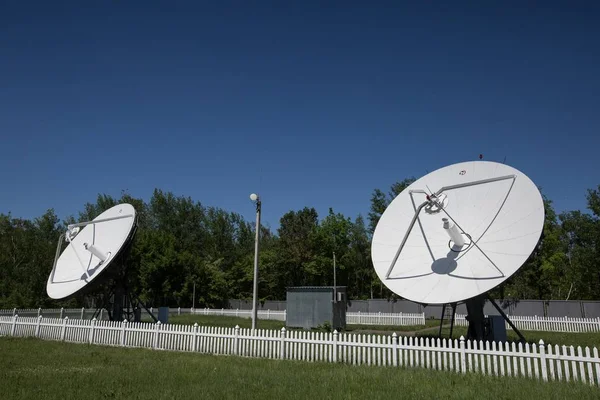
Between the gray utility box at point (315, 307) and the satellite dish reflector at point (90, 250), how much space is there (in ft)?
33.5

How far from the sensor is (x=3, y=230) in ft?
188

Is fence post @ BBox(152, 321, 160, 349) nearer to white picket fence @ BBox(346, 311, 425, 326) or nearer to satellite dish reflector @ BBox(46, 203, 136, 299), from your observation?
satellite dish reflector @ BBox(46, 203, 136, 299)

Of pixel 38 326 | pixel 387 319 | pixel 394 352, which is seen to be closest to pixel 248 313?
pixel 387 319

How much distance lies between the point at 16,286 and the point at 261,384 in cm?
4148

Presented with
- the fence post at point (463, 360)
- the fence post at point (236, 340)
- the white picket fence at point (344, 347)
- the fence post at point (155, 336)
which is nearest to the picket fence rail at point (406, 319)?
the white picket fence at point (344, 347)

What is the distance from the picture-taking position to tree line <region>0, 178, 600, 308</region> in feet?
136

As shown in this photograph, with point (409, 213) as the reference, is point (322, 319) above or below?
below

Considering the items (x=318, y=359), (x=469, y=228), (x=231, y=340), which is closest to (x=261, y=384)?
(x=318, y=359)

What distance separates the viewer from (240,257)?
218 feet

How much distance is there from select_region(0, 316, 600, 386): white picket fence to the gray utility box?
10.9 meters

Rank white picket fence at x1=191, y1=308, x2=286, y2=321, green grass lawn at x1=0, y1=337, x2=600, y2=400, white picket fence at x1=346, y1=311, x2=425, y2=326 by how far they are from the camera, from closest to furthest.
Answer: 1. green grass lawn at x1=0, y1=337, x2=600, y2=400
2. white picket fence at x1=346, y1=311, x2=425, y2=326
3. white picket fence at x1=191, y1=308, x2=286, y2=321

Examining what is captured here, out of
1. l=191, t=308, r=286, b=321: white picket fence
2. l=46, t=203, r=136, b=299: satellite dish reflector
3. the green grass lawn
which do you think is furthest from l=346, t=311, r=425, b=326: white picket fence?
the green grass lawn

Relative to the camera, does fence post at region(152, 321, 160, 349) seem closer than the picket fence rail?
Yes

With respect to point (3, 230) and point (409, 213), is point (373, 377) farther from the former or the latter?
Answer: point (3, 230)
